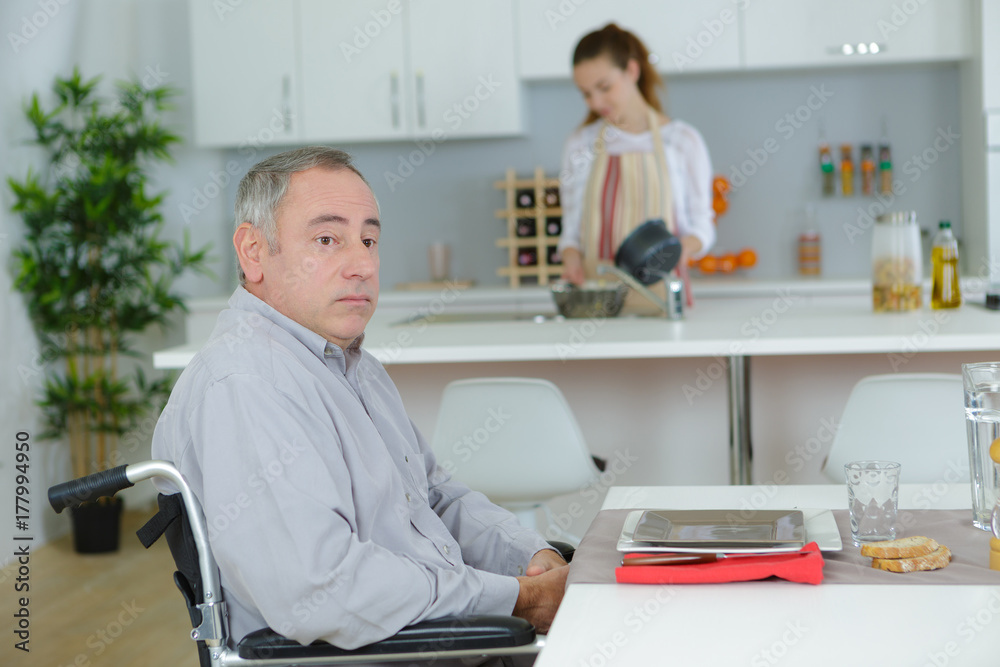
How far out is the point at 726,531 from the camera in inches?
45.4

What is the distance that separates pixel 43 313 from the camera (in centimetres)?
380

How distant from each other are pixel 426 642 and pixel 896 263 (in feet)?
6.51

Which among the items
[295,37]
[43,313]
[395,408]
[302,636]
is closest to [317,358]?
[395,408]

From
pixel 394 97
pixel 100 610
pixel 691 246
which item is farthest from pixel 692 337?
pixel 394 97

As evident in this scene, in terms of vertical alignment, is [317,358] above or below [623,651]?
above

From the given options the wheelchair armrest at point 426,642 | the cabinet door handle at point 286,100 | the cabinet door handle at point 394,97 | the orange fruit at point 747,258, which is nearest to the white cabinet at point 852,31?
the orange fruit at point 747,258

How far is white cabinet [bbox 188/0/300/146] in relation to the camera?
173 inches

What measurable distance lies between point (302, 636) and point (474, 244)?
12.4 ft

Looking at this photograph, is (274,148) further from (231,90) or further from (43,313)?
(43,313)

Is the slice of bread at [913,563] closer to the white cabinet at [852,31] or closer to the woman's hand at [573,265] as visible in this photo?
the woman's hand at [573,265]

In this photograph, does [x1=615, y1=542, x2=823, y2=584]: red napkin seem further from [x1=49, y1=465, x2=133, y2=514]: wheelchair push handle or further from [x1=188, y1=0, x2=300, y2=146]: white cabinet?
[x1=188, y1=0, x2=300, y2=146]: white cabinet

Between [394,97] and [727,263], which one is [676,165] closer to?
[727,263]

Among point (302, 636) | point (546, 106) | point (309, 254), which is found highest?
point (546, 106)

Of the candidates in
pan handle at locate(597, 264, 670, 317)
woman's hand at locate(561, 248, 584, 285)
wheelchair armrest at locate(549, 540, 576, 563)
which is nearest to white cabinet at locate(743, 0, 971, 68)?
woman's hand at locate(561, 248, 584, 285)
